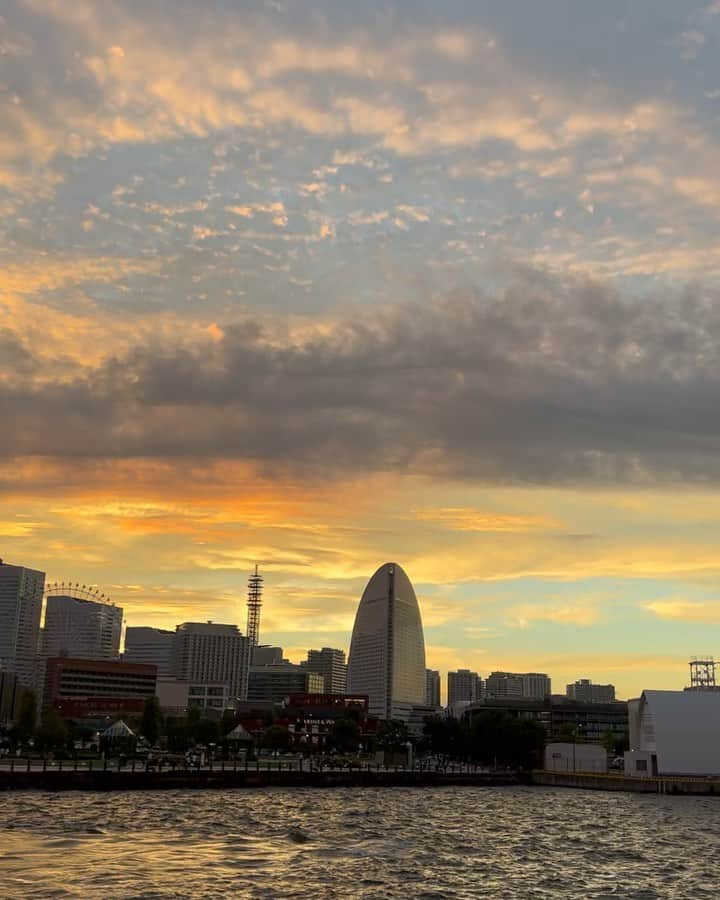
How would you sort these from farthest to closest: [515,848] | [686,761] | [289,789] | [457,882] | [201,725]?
[201,725], [686,761], [289,789], [515,848], [457,882]

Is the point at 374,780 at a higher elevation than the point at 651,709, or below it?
below

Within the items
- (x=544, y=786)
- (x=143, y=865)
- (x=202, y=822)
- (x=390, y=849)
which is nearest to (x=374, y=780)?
(x=544, y=786)

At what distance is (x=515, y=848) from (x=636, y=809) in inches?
1828

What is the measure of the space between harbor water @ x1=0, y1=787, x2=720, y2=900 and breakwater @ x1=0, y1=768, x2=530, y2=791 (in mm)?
4530

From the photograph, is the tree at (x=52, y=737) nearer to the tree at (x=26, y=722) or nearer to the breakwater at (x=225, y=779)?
the tree at (x=26, y=722)

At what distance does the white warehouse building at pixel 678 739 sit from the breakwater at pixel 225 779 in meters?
18.0

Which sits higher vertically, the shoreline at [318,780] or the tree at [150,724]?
the tree at [150,724]

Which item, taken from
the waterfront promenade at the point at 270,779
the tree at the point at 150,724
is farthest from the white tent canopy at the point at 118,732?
the tree at the point at 150,724

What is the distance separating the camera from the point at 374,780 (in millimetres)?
137875

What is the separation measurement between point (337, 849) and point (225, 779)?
5747 centimetres

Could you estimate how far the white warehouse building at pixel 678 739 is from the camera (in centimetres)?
15162

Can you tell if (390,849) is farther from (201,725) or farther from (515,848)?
(201,725)

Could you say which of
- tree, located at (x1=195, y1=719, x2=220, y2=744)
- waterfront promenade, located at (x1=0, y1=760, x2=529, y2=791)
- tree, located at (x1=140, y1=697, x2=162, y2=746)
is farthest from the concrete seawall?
tree, located at (x1=140, y1=697, x2=162, y2=746)

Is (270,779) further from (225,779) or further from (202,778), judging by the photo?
(202,778)
